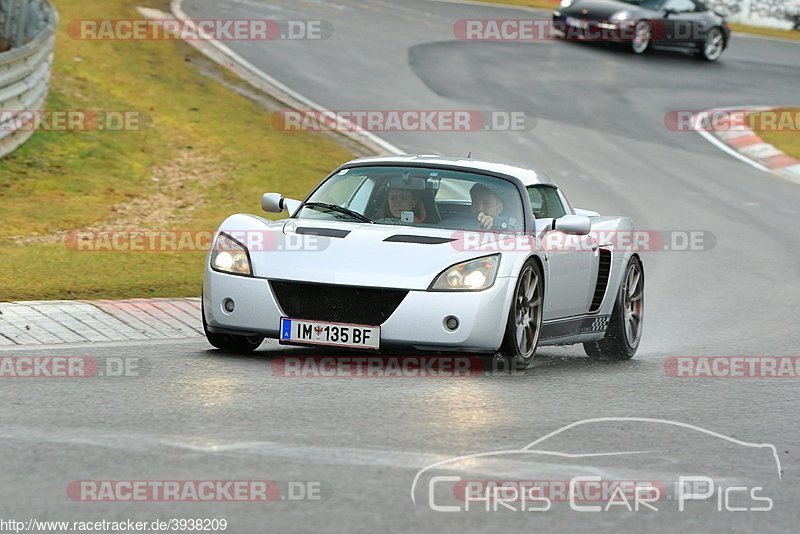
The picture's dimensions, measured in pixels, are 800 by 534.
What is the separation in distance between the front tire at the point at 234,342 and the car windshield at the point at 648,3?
23.4 m

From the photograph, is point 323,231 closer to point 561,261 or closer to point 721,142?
point 561,261

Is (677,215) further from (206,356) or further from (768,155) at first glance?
(206,356)

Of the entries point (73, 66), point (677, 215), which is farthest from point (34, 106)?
point (677, 215)

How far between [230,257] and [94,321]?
1.55 metres

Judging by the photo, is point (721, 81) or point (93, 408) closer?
point (93, 408)

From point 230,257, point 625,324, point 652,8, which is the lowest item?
point 625,324

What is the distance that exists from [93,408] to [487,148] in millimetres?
15287

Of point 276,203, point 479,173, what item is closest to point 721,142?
point 479,173

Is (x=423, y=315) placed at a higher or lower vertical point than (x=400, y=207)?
lower

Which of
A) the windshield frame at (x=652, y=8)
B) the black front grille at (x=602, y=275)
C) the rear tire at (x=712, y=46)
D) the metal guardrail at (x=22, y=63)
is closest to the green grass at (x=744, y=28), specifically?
the rear tire at (x=712, y=46)

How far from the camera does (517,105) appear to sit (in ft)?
82.5

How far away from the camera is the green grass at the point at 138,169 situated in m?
12.7

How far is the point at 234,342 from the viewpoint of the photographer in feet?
30.7

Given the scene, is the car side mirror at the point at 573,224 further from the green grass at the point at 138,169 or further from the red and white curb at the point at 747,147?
the red and white curb at the point at 747,147
